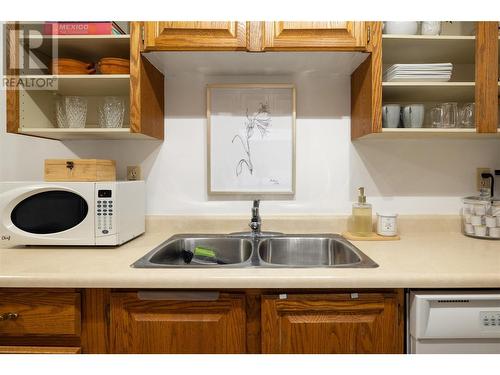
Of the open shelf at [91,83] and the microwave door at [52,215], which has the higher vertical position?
the open shelf at [91,83]

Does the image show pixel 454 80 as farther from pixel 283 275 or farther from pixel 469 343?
pixel 283 275

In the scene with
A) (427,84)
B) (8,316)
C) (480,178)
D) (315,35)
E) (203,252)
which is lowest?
(8,316)

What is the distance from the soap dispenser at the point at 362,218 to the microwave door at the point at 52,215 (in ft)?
3.99

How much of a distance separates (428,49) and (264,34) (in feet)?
2.58

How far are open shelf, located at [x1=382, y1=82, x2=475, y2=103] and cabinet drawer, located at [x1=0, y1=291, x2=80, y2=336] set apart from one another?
58.0 inches

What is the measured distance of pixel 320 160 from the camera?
175 centimetres

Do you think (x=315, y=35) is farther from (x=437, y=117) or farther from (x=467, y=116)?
(x=467, y=116)

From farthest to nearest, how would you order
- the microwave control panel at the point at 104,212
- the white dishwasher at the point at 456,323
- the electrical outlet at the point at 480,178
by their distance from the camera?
the electrical outlet at the point at 480,178 < the microwave control panel at the point at 104,212 < the white dishwasher at the point at 456,323

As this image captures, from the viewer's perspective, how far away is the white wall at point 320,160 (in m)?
1.73

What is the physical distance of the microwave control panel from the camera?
4.35 ft

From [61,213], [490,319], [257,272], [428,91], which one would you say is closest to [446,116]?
[428,91]

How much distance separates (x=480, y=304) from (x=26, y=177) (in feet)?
7.02

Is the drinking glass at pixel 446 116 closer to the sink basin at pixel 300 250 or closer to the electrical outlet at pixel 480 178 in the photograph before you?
the electrical outlet at pixel 480 178

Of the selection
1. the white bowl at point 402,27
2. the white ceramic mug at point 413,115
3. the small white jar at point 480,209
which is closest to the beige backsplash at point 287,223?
the small white jar at point 480,209
